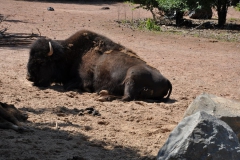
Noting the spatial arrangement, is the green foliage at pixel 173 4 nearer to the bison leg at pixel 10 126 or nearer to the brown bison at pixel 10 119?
the brown bison at pixel 10 119

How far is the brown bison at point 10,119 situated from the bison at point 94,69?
2.77 meters

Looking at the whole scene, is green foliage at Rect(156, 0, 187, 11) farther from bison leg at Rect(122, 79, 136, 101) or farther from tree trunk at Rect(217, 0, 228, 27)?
bison leg at Rect(122, 79, 136, 101)

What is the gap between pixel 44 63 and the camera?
1045 cm

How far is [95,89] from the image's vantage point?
33.1ft

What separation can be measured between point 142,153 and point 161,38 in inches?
504

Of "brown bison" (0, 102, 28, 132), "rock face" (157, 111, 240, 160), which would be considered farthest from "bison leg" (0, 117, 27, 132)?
"rock face" (157, 111, 240, 160)

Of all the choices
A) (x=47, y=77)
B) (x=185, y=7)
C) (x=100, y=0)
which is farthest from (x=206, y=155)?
(x=100, y=0)

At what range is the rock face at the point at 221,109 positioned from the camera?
259 inches

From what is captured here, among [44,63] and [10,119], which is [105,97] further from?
[10,119]

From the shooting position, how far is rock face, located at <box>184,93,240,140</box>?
6.57 metres

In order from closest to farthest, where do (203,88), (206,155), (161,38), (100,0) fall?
(206,155), (203,88), (161,38), (100,0)

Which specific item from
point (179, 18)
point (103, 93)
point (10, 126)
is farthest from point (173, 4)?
point (10, 126)

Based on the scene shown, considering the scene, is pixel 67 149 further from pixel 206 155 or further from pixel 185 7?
pixel 185 7

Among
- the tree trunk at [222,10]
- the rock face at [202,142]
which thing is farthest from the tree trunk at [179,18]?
the rock face at [202,142]
